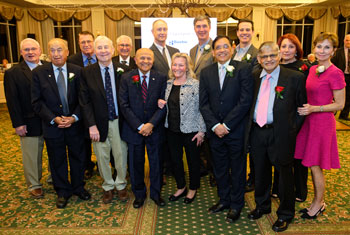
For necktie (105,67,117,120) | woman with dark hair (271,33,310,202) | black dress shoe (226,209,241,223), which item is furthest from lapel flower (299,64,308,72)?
necktie (105,67,117,120)

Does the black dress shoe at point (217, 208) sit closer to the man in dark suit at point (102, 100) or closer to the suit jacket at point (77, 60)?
the man in dark suit at point (102, 100)

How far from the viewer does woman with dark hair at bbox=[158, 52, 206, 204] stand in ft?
10.3

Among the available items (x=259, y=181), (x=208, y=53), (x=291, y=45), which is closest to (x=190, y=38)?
(x=208, y=53)

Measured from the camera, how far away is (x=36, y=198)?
3.62 metres

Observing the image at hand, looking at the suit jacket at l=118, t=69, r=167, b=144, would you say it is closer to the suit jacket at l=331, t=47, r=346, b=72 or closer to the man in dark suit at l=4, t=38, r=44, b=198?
the man in dark suit at l=4, t=38, r=44, b=198

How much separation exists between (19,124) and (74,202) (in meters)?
1.09

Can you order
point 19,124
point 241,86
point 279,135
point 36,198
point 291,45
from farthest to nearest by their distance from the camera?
point 36,198
point 19,124
point 291,45
point 241,86
point 279,135

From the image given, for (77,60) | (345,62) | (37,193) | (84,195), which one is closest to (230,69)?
(84,195)

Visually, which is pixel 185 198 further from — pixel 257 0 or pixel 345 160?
pixel 257 0

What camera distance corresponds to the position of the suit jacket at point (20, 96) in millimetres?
3346

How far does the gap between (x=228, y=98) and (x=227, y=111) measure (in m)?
0.13

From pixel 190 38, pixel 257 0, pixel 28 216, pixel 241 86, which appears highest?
pixel 257 0

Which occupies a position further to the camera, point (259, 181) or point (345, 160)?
point (345, 160)

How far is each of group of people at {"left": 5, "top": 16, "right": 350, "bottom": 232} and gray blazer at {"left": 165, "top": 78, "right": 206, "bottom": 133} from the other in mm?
11
